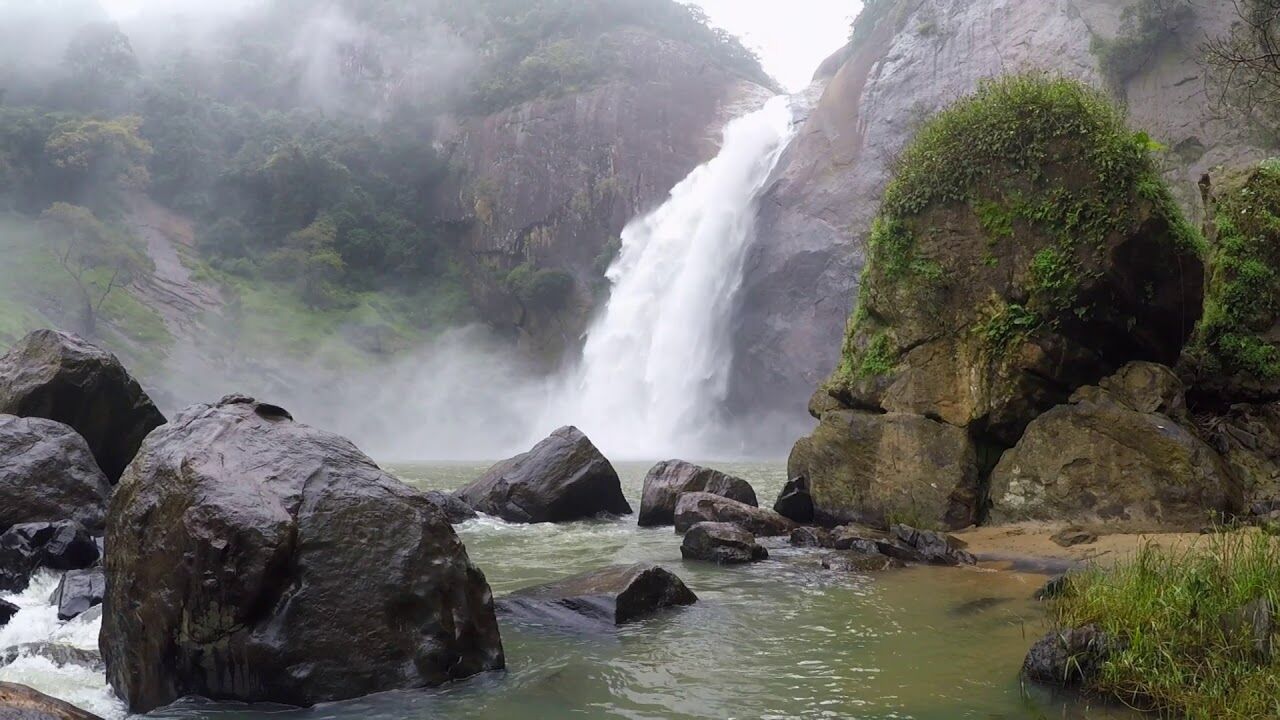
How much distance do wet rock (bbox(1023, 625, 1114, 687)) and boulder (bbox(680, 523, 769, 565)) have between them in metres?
5.04

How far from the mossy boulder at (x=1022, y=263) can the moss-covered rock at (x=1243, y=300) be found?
32 cm

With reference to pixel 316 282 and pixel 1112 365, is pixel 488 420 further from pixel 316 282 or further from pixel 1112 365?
pixel 1112 365

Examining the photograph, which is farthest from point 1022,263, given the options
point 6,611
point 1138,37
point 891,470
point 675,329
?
point 675,329

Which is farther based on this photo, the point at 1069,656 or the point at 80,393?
the point at 80,393

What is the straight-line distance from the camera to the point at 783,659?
6230mm

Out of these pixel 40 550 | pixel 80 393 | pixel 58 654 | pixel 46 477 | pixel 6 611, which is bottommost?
pixel 58 654

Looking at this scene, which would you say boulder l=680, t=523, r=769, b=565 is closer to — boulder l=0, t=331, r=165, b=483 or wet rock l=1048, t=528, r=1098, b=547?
wet rock l=1048, t=528, r=1098, b=547

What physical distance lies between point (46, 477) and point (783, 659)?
902 cm

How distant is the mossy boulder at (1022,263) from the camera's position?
36.4 ft

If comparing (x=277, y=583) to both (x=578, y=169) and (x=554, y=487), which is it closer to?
(x=554, y=487)

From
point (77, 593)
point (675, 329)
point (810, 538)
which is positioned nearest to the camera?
point (77, 593)

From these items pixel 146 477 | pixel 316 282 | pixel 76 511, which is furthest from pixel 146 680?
pixel 316 282

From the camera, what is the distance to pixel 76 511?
33.8 feet

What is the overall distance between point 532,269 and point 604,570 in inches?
1587
